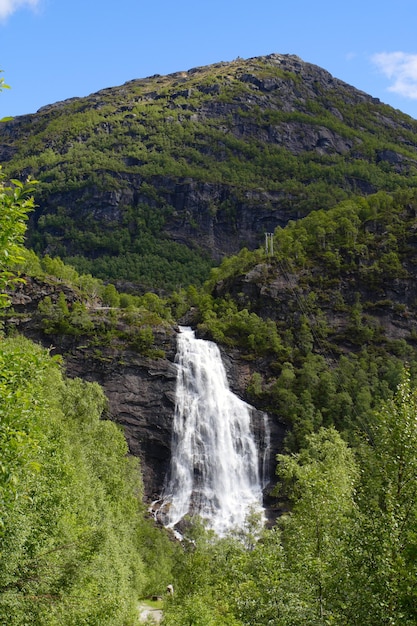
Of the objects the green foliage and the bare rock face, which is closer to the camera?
the green foliage

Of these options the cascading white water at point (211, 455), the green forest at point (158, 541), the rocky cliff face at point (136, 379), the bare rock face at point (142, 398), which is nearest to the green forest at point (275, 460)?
the green forest at point (158, 541)

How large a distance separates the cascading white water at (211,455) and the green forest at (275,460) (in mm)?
3047

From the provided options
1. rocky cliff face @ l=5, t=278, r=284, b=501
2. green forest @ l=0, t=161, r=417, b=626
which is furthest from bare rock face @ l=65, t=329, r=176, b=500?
green forest @ l=0, t=161, r=417, b=626

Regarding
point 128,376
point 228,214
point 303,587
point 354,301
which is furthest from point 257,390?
point 228,214

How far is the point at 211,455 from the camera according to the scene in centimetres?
6538

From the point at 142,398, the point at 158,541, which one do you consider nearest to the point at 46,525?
the point at 158,541

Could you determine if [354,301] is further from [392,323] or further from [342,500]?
[342,500]

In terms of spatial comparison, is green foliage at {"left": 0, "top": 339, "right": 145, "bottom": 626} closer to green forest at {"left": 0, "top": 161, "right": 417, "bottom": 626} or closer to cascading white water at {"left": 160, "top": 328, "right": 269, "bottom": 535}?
green forest at {"left": 0, "top": 161, "right": 417, "bottom": 626}

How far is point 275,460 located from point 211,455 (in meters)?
8.23

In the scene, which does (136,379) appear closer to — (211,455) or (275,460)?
(211,455)

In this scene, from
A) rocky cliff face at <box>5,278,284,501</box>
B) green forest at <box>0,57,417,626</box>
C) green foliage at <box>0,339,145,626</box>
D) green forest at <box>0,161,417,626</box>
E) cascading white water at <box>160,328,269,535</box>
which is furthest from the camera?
rocky cliff face at <box>5,278,284,501</box>

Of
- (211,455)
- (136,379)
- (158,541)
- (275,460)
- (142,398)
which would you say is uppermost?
(136,379)

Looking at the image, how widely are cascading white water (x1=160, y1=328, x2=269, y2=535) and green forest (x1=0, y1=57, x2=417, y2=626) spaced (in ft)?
10.00

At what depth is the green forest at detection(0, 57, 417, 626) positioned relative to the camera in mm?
13203
